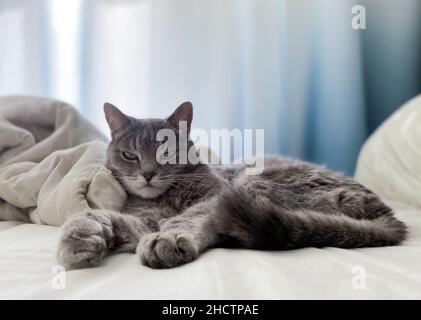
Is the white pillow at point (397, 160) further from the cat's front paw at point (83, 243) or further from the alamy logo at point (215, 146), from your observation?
the cat's front paw at point (83, 243)

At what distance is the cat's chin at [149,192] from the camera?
1154 mm

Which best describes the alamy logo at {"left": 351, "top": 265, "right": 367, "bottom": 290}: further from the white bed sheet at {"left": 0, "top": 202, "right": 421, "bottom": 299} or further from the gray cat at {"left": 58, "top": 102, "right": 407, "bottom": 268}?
the gray cat at {"left": 58, "top": 102, "right": 407, "bottom": 268}

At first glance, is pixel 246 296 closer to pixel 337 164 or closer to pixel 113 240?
pixel 113 240

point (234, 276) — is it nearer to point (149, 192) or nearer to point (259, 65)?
point (149, 192)

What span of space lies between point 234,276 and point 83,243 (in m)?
0.30

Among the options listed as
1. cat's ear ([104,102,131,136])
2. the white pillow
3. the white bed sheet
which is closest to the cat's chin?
cat's ear ([104,102,131,136])

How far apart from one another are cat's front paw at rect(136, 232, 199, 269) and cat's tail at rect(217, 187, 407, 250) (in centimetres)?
9

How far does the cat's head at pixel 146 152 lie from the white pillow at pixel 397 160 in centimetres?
92

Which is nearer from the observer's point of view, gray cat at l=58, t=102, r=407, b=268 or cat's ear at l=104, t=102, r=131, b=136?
gray cat at l=58, t=102, r=407, b=268

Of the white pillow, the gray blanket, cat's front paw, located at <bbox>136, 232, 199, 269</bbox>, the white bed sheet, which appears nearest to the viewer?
the white bed sheet

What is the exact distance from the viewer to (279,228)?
2.57 ft

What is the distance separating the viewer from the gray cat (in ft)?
2.52
